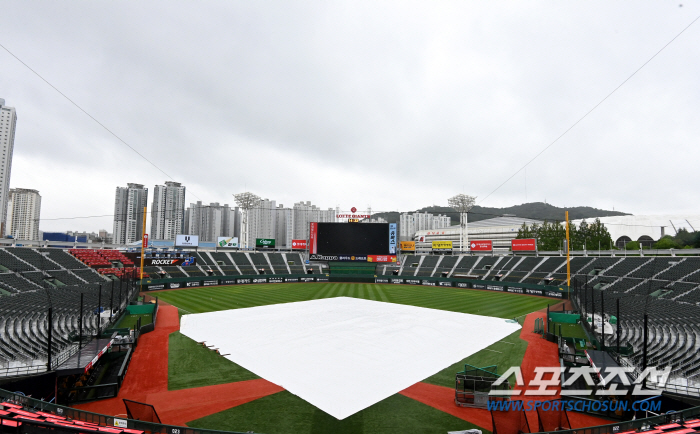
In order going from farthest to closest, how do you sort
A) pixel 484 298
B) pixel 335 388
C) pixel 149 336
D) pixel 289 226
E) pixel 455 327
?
pixel 289 226 → pixel 484 298 → pixel 455 327 → pixel 149 336 → pixel 335 388

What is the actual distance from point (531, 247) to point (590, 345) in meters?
49.3

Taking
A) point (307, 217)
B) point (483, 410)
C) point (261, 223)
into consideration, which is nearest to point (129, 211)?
point (261, 223)

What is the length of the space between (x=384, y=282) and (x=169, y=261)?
39.8 meters

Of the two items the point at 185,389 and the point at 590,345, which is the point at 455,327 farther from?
the point at 185,389

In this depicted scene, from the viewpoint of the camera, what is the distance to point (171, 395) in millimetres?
13852

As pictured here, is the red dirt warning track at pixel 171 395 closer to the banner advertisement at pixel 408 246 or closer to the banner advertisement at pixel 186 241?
the banner advertisement at pixel 186 241

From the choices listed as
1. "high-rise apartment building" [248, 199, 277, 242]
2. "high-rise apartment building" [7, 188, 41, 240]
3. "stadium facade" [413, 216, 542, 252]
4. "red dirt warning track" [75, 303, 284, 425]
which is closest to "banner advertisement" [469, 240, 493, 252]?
"stadium facade" [413, 216, 542, 252]

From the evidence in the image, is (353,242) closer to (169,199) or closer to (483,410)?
(483,410)

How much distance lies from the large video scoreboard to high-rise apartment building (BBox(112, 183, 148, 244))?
245ft

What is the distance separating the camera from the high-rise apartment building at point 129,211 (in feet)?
381

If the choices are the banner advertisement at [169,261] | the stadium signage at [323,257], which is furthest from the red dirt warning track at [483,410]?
the banner advertisement at [169,261]

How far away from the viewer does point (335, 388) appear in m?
14.2

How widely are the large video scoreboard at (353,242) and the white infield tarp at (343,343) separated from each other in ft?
81.0

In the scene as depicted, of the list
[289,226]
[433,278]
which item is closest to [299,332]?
[433,278]
